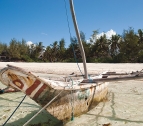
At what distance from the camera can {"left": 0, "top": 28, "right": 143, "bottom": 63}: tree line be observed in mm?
31094

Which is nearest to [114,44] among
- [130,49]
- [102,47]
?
[102,47]

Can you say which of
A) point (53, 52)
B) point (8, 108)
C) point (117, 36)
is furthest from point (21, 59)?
point (8, 108)

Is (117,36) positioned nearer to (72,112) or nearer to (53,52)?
(53,52)

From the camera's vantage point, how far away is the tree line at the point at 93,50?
31.1 metres

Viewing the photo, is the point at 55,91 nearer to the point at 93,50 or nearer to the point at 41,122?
the point at 41,122

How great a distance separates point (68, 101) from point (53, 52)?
41.9 meters

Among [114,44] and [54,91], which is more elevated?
[114,44]

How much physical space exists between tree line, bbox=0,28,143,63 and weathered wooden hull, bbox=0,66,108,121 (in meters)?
14.4

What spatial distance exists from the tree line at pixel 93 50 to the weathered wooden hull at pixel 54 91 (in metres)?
14.4

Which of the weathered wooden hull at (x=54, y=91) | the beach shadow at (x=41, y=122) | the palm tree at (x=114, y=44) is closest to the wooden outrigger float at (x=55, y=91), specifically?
the weathered wooden hull at (x=54, y=91)

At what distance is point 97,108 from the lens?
18.2 feet

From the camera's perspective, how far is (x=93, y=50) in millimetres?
37719

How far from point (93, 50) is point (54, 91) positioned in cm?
3451

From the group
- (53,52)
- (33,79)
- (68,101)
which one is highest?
(53,52)
